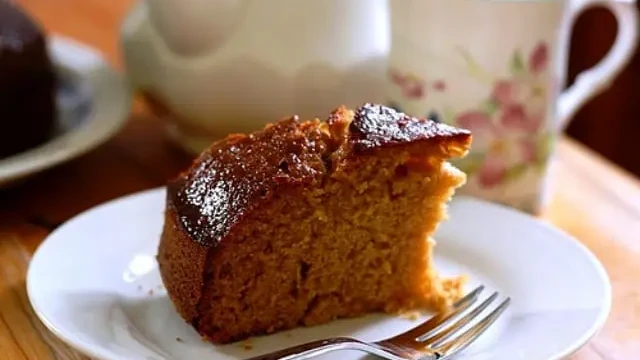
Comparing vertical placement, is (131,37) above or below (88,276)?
above

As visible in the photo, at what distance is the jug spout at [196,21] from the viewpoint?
105 cm

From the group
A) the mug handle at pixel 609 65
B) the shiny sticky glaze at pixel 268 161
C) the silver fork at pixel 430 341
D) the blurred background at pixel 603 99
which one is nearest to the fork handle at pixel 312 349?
the silver fork at pixel 430 341

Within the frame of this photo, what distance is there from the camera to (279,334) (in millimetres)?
837

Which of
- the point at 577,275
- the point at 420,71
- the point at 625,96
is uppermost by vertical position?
the point at 420,71

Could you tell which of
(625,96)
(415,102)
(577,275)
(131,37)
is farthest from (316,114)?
(625,96)

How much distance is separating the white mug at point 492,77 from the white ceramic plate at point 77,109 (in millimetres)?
327

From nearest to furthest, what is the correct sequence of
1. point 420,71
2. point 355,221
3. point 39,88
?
point 355,221
point 420,71
point 39,88

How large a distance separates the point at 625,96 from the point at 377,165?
113 centimetres

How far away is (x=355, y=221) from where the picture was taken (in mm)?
840

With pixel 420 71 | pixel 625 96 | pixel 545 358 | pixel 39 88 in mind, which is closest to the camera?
pixel 545 358

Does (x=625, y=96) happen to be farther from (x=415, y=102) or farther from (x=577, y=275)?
(x=577, y=275)

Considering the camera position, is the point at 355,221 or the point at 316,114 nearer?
the point at 355,221

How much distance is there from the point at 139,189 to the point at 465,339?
0.46 meters

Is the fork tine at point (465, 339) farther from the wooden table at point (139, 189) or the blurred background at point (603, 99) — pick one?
the blurred background at point (603, 99)
